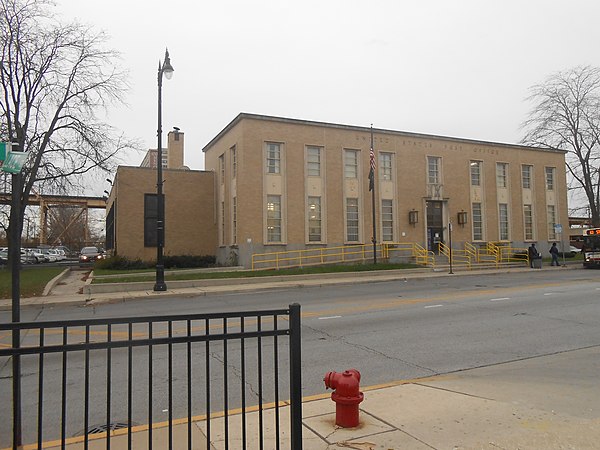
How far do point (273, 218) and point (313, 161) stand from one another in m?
4.71

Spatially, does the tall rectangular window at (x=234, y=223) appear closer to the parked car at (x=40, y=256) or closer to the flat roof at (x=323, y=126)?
the flat roof at (x=323, y=126)

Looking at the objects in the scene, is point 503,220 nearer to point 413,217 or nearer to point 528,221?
point 528,221

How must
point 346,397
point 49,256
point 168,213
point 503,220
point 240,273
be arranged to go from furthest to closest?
point 49,256 → point 503,220 → point 168,213 → point 240,273 → point 346,397

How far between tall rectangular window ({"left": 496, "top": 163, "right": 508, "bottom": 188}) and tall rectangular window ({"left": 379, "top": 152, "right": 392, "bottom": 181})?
33.7ft

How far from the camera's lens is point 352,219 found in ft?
100

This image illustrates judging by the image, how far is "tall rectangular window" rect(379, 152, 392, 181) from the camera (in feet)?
104

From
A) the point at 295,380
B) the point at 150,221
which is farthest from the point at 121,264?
the point at 295,380

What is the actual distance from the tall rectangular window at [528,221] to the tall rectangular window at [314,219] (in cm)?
1872

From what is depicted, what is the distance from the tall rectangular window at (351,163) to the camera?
30719 mm

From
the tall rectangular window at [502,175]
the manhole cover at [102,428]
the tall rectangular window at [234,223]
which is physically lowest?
the manhole cover at [102,428]

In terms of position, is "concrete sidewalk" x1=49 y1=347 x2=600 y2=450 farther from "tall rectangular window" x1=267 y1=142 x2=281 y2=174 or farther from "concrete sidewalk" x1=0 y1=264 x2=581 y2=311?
"tall rectangular window" x1=267 y1=142 x2=281 y2=174

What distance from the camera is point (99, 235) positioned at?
128m

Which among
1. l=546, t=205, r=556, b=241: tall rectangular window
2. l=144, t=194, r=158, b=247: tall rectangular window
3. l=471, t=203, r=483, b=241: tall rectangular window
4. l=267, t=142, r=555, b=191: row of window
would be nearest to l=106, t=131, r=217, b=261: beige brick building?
l=144, t=194, r=158, b=247: tall rectangular window

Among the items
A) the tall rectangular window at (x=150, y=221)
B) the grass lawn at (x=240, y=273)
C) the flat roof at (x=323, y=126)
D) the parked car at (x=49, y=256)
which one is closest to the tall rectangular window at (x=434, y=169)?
the flat roof at (x=323, y=126)
